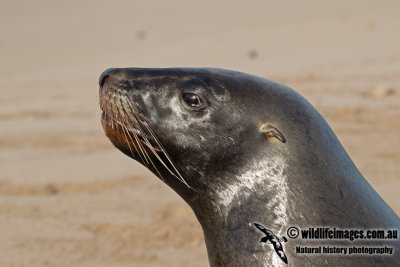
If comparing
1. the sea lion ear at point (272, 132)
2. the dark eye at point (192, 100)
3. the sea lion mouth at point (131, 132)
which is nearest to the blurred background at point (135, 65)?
the sea lion mouth at point (131, 132)

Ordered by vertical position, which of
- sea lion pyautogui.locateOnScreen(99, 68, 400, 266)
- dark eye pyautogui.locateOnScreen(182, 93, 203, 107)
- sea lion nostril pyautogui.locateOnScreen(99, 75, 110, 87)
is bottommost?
sea lion pyautogui.locateOnScreen(99, 68, 400, 266)

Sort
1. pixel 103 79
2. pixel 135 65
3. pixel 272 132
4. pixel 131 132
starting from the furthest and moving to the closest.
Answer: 1. pixel 135 65
2. pixel 103 79
3. pixel 131 132
4. pixel 272 132

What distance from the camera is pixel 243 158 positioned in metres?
2.86

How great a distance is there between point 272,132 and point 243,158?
17 cm

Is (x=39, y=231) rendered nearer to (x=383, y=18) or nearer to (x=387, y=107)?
(x=387, y=107)

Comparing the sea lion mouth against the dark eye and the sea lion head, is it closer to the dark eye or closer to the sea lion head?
the sea lion head

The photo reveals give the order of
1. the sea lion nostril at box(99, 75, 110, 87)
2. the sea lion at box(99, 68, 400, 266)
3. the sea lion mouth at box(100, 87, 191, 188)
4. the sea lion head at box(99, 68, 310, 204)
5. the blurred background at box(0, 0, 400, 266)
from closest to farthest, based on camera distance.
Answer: the sea lion at box(99, 68, 400, 266), the sea lion head at box(99, 68, 310, 204), the sea lion mouth at box(100, 87, 191, 188), the sea lion nostril at box(99, 75, 110, 87), the blurred background at box(0, 0, 400, 266)

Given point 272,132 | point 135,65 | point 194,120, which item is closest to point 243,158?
point 272,132

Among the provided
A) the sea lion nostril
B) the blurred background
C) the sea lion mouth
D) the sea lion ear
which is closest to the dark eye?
the sea lion mouth

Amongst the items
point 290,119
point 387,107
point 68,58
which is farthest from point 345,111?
point 68,58

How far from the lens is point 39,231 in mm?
5324

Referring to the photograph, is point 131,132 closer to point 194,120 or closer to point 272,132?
point 194,120

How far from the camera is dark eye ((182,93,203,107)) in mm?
2951

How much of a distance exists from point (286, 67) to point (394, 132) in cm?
461
